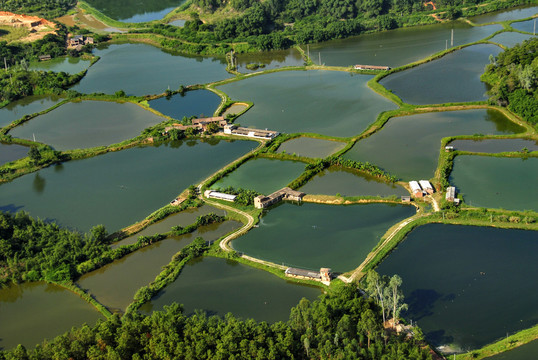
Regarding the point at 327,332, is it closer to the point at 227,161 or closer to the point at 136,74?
the point at 227,161

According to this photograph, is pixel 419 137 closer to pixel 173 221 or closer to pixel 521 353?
pixel 173 221

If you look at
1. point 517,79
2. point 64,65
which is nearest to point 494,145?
point 517,79

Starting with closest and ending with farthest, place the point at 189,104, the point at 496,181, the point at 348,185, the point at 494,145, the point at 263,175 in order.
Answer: the point at 496,181 → the point at 348,185 → the point at 263,175 → the point at 494,145 → the point at 189,104

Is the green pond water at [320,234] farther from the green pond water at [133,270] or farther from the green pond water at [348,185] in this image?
the green pond water at [133,270]

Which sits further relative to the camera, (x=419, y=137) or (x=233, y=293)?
(x=419, y=137)

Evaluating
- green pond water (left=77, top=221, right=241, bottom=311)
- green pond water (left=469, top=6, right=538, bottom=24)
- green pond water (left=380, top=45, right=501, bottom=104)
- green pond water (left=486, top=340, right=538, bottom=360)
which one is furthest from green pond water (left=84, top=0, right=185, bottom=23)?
green pond water (left=486, top=340, right=538, bottom=360)

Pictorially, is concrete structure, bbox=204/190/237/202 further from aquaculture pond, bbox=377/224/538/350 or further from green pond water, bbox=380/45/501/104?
green pond water, bbox=380/45/501/104

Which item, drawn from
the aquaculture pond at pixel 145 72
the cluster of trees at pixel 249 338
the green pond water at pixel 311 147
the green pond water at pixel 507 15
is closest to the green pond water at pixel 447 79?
the green pond water at pixel 311 147
